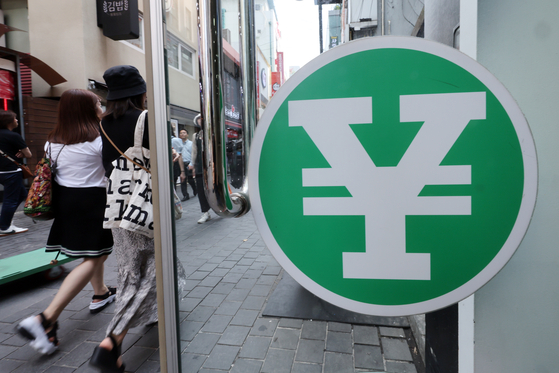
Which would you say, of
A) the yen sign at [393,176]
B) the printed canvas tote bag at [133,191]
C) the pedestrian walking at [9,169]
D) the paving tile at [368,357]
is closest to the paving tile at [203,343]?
the printed canvas tote bag at [133,191]

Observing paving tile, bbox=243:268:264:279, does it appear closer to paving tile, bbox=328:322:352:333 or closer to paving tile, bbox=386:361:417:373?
paving tile, bbox=328:322:352:333

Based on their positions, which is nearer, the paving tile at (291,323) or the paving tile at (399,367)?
the paving tile at (399,367)

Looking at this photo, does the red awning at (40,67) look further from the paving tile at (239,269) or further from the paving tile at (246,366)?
the paving tile at (246,366)

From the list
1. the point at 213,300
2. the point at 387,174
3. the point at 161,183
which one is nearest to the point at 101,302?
the point at 213,300

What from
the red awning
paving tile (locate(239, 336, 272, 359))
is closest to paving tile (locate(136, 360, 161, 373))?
paving tile (locate(239, 336, 272, 359))

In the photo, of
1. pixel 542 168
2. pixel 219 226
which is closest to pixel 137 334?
pixel 542 168

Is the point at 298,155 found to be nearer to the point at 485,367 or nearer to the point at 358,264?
the point at 358,264

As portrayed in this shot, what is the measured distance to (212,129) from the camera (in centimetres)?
95

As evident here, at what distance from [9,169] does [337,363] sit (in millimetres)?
5482

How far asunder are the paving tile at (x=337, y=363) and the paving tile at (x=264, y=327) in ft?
1.55

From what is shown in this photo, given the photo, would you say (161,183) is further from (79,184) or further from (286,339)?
(286,339)

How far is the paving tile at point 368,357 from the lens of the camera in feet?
6.83

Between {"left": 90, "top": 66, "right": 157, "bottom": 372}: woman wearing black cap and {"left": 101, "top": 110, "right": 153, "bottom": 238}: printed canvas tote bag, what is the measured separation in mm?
60

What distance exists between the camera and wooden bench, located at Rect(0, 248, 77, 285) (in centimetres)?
303
